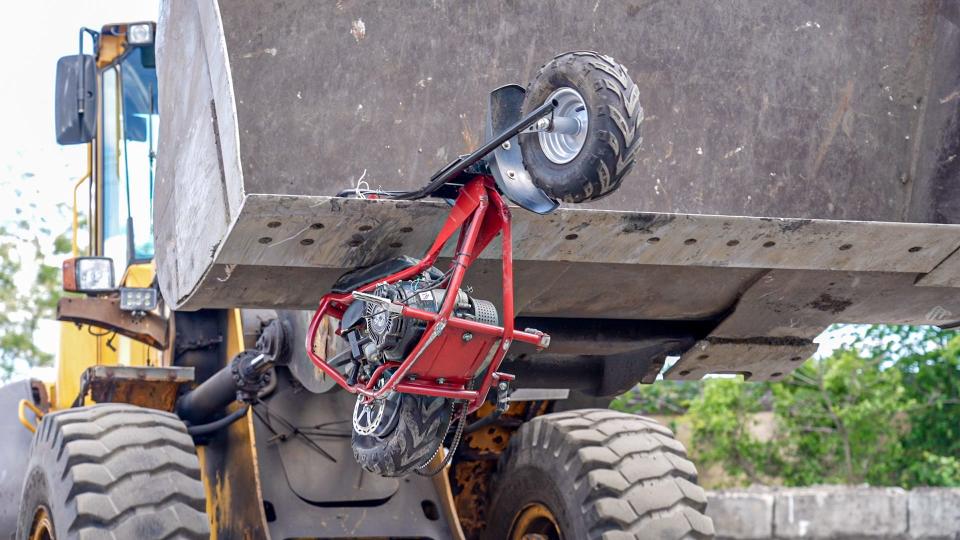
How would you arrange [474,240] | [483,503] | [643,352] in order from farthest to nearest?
1. [483,503]
2. [643,352]
3. [474,240]

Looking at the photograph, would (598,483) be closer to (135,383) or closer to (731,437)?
(135,383)

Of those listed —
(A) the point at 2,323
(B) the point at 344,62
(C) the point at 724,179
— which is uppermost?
(A) the point at 2,323

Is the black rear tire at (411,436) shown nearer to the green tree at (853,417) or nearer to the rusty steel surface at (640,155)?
the rusty steel surface at (640,155)

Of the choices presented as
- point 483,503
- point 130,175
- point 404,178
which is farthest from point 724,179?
point 130,175

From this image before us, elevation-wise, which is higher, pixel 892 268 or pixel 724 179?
pixel 724 179

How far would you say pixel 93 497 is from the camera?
4492mm

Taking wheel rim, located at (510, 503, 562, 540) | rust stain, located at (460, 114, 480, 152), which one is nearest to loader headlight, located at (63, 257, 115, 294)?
wheel rim, located at (510, 503, 562, 540)

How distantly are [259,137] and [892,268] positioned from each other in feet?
6.41

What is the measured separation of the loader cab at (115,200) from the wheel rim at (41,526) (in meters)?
1.24

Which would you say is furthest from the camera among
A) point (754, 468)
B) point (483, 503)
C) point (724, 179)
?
point (754, 468)

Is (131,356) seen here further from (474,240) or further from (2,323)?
(2,323)

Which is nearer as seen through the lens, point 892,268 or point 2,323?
point 892,268

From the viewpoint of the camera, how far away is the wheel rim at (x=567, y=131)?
3697 millimetres

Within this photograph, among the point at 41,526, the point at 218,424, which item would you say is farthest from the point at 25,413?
the point at 41,526
